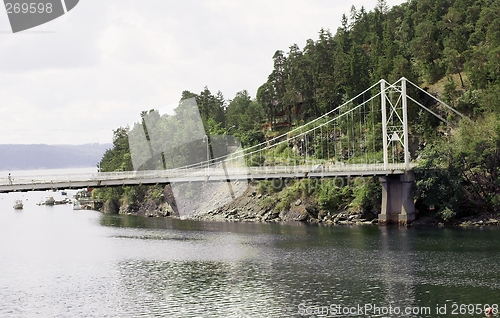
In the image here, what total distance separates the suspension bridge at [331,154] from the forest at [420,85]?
5.46 ft

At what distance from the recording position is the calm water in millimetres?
34656

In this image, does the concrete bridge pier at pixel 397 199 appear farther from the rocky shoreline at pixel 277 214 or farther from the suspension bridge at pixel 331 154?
the rocky shoreline at pixel 277 214

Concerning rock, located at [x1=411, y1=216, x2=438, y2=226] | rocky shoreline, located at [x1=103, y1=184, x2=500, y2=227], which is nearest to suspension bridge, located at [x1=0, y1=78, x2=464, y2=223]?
rock, located at [x1=411, y1=216, x2=438, y2=226]

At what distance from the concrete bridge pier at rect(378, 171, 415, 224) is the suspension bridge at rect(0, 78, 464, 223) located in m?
0.09

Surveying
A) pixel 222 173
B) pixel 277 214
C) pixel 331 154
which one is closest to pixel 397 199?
pixel 277 214

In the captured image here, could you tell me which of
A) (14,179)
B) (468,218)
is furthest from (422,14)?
(14,179)

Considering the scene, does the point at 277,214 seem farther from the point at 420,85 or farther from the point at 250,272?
the point at 250,272

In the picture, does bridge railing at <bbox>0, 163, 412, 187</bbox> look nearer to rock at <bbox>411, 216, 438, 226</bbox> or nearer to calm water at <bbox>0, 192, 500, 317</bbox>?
rock at <bbox>411, 216, 438, 226</bbox>

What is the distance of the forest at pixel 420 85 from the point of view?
210 ft

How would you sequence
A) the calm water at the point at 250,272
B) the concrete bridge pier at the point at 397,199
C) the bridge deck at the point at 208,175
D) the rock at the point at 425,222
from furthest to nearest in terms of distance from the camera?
the concrete bridge pier at the point at 397,199 < the rock at the point at 425,222 < the bridge deck at the point at 208,175 < the calm water at the point at 250,272

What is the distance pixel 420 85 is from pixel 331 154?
13002 millimetres

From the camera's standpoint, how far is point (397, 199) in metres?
65.7

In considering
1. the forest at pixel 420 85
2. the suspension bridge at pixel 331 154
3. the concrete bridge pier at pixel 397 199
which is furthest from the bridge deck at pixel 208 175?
the forest at pixel 420 85

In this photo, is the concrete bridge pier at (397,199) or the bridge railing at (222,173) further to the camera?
the concrete bridge pier at (397,199)
